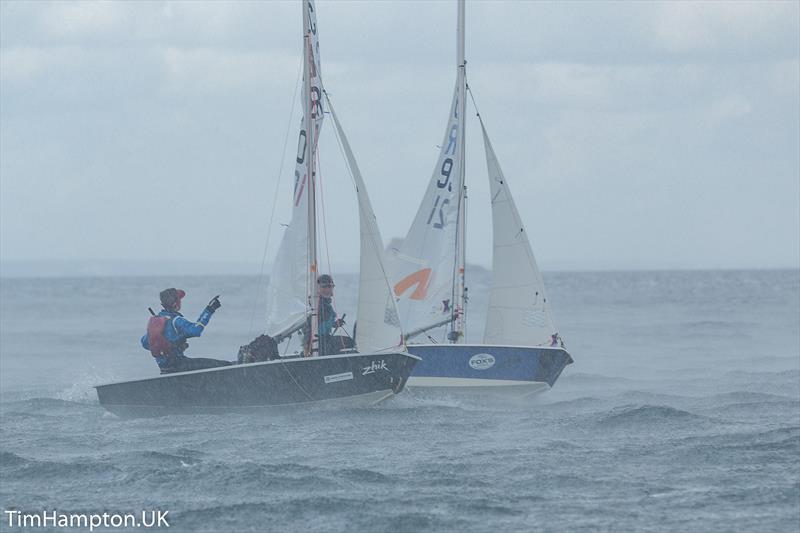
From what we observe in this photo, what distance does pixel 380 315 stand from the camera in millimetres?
18562

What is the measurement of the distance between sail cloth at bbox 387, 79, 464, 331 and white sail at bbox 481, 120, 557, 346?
631 mm

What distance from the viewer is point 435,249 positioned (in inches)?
843

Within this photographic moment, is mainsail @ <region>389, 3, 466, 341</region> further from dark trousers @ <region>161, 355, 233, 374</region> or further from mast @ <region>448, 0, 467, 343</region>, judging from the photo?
dark trousers @ <region>161, 355, 233, 374</region>

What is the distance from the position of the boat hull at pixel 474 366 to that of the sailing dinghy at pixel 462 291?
16 millimetres

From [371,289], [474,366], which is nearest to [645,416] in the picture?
[474,366]

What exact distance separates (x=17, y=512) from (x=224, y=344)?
29642 millimetres

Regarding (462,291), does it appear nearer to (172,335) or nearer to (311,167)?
(311,167)

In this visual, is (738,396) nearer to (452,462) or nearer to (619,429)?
(619,429)

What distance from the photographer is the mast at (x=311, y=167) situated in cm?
1862

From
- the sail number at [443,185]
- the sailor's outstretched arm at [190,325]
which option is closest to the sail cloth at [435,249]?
the sail number at [443,185]

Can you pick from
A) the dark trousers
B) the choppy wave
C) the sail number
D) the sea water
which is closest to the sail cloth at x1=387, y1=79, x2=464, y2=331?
the sail number

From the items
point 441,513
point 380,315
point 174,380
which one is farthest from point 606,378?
point 441,513

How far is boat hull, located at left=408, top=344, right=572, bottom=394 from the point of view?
66.5 ft

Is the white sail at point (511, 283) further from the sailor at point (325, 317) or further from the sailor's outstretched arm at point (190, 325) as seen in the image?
the sailor's outstretched arm at point (190, 325)
